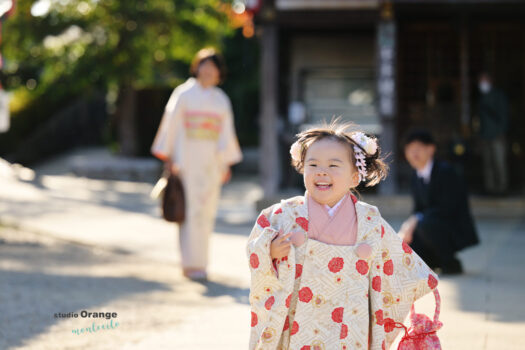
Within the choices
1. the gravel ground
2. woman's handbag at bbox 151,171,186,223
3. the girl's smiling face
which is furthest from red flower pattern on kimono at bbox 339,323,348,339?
woman's handbag at bbox 151,171,186,223

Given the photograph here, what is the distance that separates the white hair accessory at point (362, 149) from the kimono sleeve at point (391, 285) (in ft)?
0.78

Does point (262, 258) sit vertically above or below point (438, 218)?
above

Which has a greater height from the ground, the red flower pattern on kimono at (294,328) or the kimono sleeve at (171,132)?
the kimono sleeve at (171,132)

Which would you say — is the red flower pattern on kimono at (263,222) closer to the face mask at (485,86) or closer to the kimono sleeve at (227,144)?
the kimono sleeve at (227,144)

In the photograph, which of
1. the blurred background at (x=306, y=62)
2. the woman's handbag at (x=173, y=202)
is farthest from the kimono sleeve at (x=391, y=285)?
the blurred background at (x=306, y=62)

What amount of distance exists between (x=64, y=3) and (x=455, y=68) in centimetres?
912

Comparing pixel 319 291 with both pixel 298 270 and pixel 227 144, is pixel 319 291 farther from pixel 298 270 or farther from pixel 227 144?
pixel 227 144

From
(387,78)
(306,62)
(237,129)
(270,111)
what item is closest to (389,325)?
(387,78)

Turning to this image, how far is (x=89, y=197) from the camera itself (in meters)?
14.8

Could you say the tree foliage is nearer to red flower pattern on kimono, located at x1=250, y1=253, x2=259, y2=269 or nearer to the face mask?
the face mask

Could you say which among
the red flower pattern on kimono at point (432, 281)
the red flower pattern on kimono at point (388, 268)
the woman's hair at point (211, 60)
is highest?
the woman's hair at point (211, 60)

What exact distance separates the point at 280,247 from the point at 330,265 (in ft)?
0.76

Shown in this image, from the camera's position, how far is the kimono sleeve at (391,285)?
3.58 meters

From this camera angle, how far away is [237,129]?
25969 millimetres
